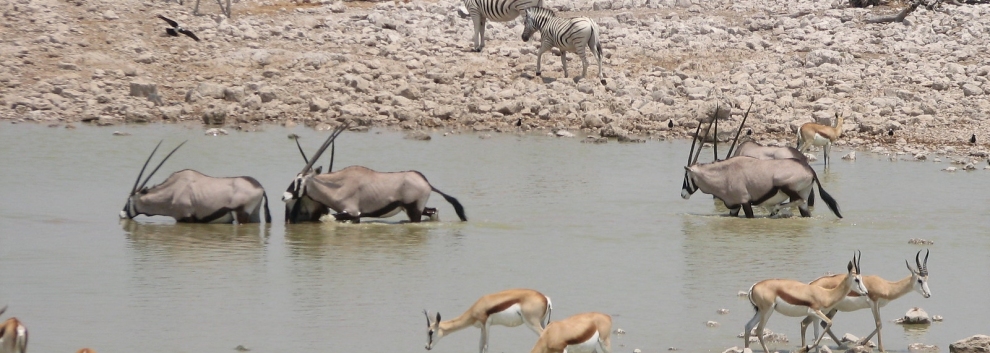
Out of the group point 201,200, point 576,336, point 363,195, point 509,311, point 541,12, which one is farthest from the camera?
point 541,12

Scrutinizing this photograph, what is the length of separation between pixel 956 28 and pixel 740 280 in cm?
1448

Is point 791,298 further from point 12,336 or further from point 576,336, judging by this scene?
point 12,336

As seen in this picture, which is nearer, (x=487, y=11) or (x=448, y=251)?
(x=448, y=251)

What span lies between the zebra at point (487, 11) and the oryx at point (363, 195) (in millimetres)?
10184

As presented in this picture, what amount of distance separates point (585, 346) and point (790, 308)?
61.5 inches

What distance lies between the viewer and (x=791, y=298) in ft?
27.6

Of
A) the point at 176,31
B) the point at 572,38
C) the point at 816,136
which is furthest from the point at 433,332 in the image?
the point at 176,31

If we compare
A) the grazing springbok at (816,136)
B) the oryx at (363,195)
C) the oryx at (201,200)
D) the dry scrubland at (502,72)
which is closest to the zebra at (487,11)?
the dry scrubland at (502,72)

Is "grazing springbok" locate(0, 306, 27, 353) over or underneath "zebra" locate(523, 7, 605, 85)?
underneath

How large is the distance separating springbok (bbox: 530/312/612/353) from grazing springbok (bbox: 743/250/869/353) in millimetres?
1170

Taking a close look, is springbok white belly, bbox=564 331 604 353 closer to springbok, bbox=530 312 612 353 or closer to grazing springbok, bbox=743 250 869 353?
springbok, bbox=530 312 612 353

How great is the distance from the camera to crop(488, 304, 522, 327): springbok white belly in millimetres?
8118

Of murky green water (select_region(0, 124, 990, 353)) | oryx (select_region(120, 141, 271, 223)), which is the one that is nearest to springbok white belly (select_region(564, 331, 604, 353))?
murky green water (select_region(0, 124, 990, 353))

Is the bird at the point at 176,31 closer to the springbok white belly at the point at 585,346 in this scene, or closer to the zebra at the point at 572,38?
the zebra at the point at 572,38
